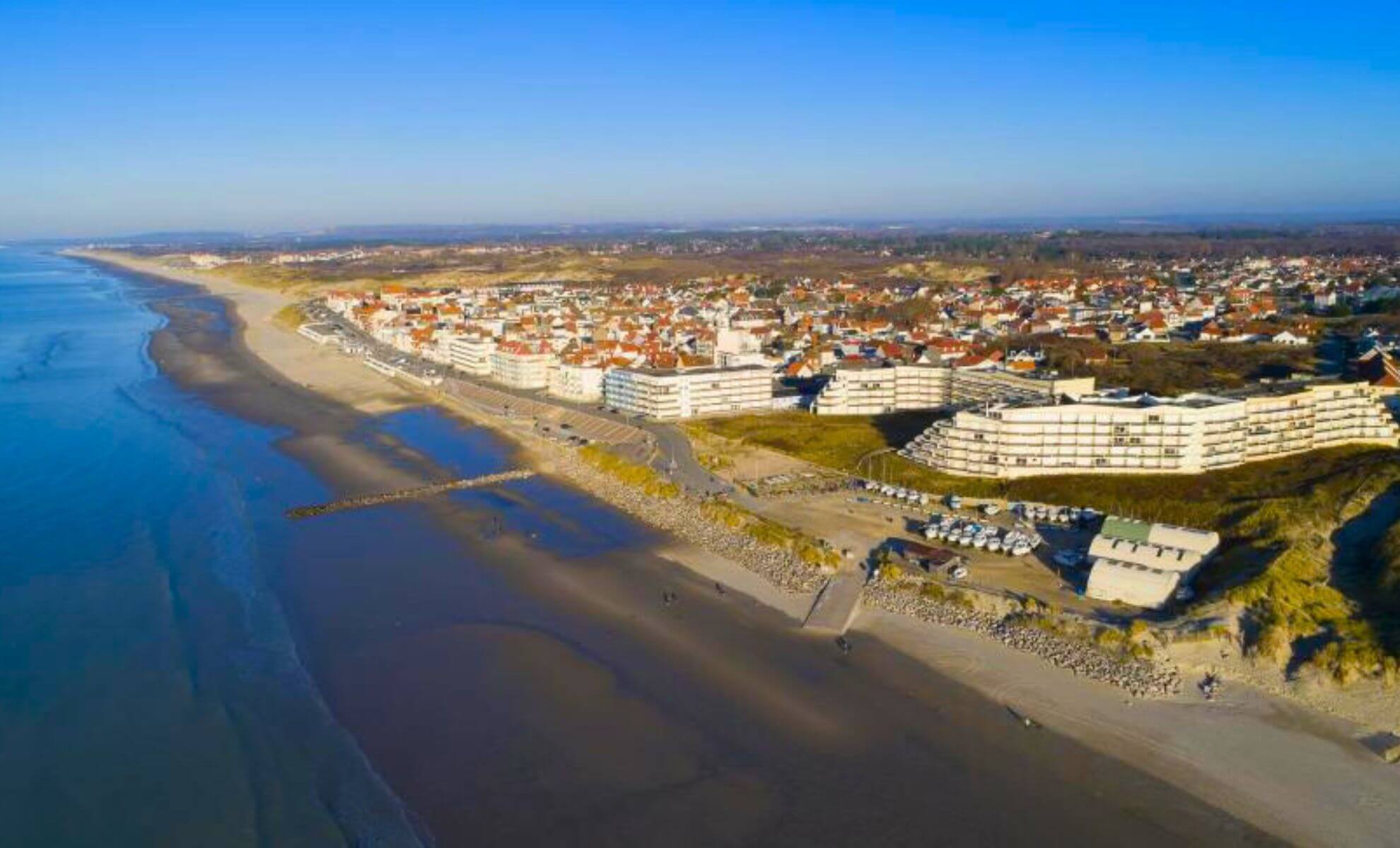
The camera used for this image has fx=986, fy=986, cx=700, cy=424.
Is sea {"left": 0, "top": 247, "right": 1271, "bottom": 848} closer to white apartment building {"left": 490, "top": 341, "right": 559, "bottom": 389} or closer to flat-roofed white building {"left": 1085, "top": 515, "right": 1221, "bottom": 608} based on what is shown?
flat-roofed white building {"left": 1085, "top": 515, "right": 1221, "bottom": 608}

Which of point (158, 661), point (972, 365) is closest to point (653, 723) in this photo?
point (158, 661)

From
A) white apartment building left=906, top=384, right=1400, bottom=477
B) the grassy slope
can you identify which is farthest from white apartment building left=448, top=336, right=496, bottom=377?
white apartment building left=906, top=384, right=1400, bottom=477

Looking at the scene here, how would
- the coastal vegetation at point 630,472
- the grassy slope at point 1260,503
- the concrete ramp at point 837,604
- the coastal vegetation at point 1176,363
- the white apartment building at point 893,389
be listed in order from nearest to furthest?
1. the grassy slope at point 1260,503
2. the concrete ramp at point 837,604
3. the coastal vegetation at point 630,472
4. the white apartment building at point 893,389
5. the coastal vegetation at point 1176,363

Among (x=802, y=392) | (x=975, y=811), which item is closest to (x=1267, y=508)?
(x=975, y=811)

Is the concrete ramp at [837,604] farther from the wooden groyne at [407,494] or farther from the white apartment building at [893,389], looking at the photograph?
the white apartment building at [893,389]

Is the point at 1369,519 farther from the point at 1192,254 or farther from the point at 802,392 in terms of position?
the point at 1192,254

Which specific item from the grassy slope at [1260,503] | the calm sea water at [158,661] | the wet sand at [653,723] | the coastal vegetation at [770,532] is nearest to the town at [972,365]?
the grassy slope at [1260,503]
